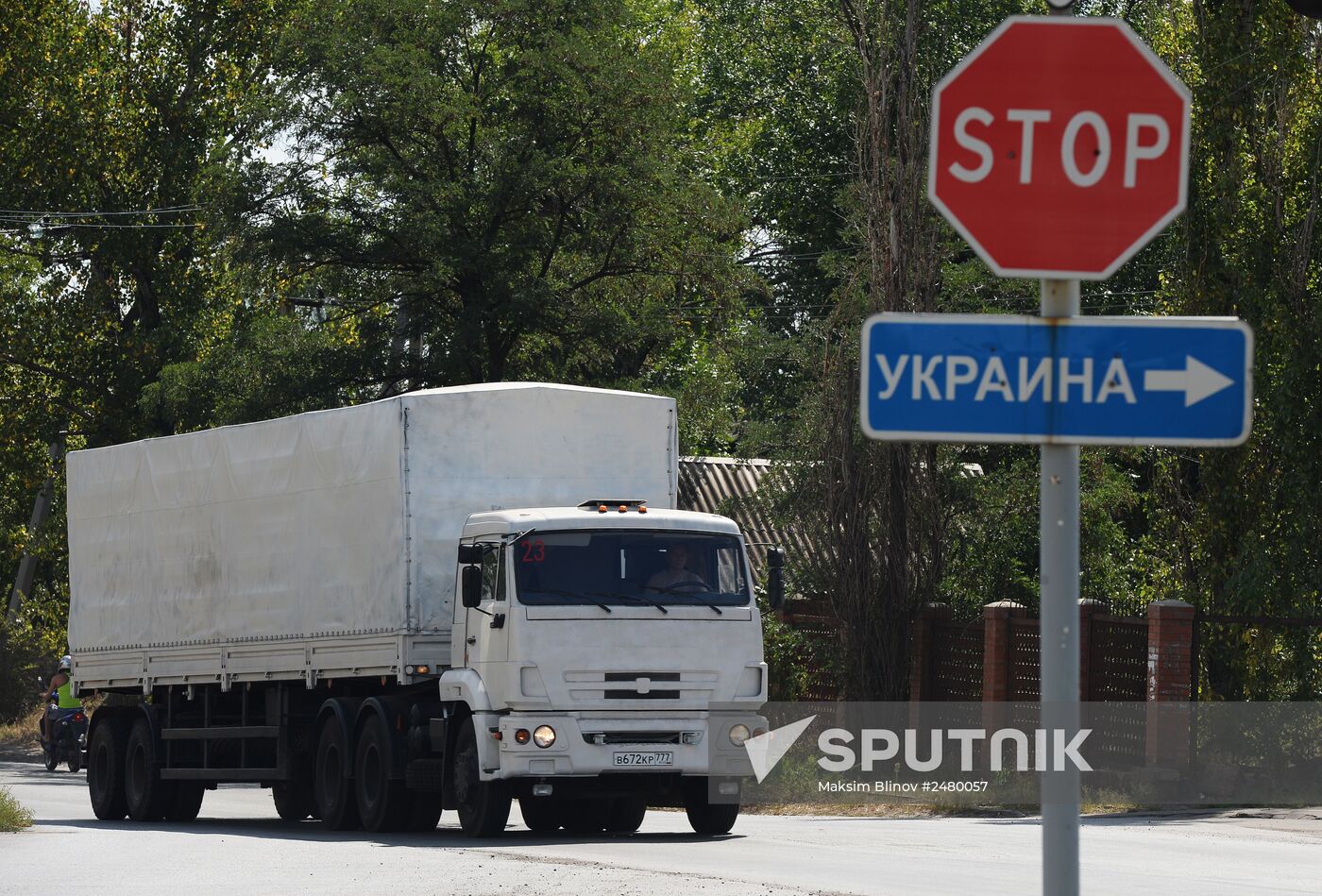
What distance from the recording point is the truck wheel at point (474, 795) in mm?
16688

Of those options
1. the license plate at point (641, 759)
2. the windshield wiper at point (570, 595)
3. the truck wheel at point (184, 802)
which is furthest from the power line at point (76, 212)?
the license plate at point (641, 759)

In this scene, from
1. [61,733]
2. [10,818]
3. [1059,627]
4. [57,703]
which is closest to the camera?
[1059,627]

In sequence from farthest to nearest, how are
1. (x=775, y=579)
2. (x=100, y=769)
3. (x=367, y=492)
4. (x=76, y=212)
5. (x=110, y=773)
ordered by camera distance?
(x=76, y=212) < (x=100, y=769) < (x=110, y=773) < (x=367, y=492) < (x=775, y=579)

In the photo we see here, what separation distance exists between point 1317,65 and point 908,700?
911cm

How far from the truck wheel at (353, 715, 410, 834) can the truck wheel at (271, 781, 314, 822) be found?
217 centimetres

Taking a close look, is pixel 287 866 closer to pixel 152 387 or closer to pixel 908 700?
pixel 908 700

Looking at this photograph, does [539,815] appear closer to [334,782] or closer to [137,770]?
[334,782]

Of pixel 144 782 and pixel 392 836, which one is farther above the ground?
pixel 392 836

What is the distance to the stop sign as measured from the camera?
13.9 ft

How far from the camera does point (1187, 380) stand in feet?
14.1

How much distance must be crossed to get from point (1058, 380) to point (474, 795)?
1315 cm

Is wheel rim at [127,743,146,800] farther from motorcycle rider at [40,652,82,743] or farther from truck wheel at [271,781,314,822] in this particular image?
motorcycle rider at [40,652,82,743]

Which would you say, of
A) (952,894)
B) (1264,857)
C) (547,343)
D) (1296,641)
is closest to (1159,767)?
(1296,641)

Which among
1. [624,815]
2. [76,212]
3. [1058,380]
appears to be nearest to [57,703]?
[76,212]
